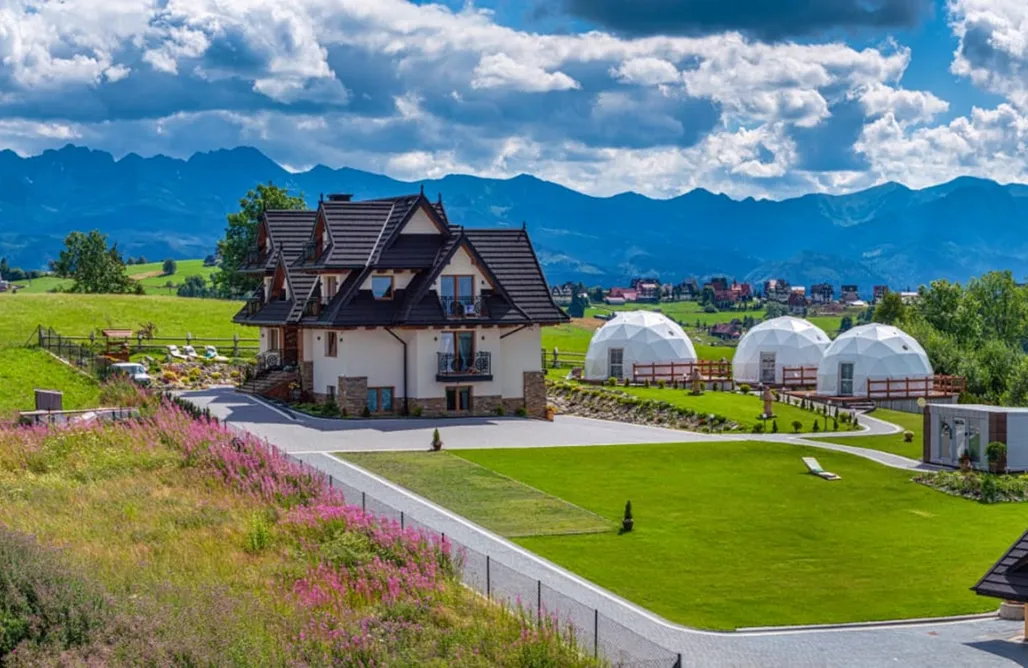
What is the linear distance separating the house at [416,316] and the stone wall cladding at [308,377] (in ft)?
0.18

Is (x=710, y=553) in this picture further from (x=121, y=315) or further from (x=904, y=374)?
(x=121, y=315)

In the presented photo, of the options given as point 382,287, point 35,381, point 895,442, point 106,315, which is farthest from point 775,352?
point 35,381

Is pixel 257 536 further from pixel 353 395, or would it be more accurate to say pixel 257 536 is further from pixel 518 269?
pixel 518 269

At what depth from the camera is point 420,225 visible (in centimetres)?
5825

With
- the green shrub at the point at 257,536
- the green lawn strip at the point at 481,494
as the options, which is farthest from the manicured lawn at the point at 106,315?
the green shrub at the point at 257,536

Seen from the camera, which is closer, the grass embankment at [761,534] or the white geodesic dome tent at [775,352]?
the grass embankment at [761,534]

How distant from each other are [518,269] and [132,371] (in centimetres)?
1904

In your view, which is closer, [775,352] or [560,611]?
[560,611]

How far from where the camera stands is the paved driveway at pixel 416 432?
47.5 meters

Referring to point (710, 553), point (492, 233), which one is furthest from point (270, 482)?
point (492, 233)

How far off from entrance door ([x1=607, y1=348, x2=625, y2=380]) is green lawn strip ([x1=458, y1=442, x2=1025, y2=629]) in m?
27.0

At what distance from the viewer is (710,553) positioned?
31.9m

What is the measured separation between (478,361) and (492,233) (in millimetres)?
7209

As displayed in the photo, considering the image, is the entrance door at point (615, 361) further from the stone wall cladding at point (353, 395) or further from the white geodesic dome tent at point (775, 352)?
the stone wall cladding at point (353, 395)
